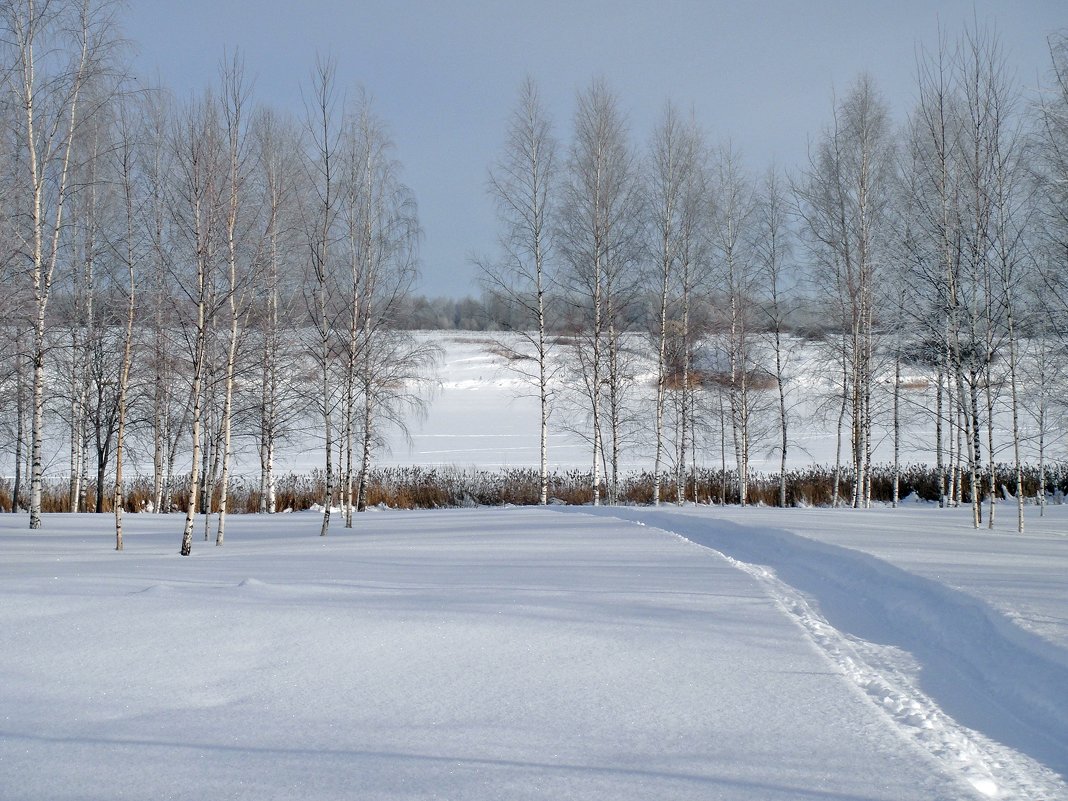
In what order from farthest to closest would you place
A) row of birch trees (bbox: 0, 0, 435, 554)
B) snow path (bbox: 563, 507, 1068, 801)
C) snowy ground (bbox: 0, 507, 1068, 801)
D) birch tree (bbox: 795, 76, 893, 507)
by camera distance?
birch tree (bbox: 795, 76, 893, 507), row of birch trees (bbox: 0, 0, 435, 554), snow path (bbox: 563, 507, 1068, 801), snowy ground (bbox: 0, 507, 1068, 801)

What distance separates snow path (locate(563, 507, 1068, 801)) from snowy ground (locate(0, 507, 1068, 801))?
0.06 feet

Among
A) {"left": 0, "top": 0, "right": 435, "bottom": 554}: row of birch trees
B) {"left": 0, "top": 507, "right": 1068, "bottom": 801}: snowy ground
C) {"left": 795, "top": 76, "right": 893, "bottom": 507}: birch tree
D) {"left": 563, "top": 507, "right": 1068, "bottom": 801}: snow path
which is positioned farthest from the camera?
{"left": 795, "top": 76, "right": 893, "bottom": 507}: birch tree

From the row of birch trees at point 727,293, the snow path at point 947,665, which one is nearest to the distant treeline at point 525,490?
the row of birch trees at point 727,293

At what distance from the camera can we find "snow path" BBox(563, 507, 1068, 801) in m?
3.26

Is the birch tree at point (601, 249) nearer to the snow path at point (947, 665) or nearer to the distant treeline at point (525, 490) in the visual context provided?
the distant treeline at point (525, 490)

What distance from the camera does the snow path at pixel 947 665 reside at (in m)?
3.26

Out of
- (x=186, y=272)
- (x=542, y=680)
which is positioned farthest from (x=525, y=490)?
(x=542, y=680)

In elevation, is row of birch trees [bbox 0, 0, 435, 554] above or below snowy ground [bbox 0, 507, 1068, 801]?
above

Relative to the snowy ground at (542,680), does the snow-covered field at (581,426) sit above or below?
above

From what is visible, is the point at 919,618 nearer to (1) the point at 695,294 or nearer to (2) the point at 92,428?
(1) the point at 695,294

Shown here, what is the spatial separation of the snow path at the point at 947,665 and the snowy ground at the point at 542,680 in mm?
19

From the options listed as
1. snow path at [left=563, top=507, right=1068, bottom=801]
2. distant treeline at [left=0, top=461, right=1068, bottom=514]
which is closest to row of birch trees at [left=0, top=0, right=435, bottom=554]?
distant treeline at [left=0, top=461, right=1068, bottom=514]

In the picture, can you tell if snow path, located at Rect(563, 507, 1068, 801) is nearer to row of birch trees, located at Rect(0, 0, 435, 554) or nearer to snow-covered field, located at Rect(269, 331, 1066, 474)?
row of birch trees, located at Rect(0, 0, 435, 554)

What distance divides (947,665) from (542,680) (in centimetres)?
241
